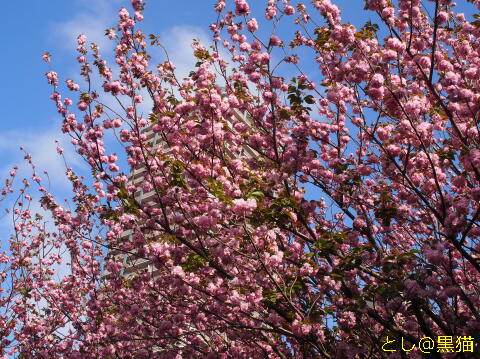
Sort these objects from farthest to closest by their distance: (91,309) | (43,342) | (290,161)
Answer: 1. (43,342)
2. (91,309)
3. (290,161)

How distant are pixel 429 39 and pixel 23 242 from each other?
514 inches

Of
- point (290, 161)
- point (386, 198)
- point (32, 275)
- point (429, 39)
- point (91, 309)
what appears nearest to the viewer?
point (386, 198)

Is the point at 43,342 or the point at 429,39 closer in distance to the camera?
the point at 429,39

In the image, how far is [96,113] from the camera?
811 cm

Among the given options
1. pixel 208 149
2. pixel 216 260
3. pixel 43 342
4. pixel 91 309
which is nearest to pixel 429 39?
pixel 208 149

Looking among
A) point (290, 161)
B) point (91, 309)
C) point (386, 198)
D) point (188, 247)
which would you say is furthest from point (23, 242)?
point (386, 198)

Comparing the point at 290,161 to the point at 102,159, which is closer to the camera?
the point at 290,161

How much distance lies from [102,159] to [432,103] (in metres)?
6.04

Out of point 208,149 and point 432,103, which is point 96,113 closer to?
point 208,149

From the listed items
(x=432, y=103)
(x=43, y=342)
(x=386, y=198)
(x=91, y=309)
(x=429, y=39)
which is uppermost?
(x=429, y=39)

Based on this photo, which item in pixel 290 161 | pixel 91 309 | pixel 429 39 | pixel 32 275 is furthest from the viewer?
pixel 32 275

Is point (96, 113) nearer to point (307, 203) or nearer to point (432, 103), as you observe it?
point (307, 203)

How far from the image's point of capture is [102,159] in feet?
26.2

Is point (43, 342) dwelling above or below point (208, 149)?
below
